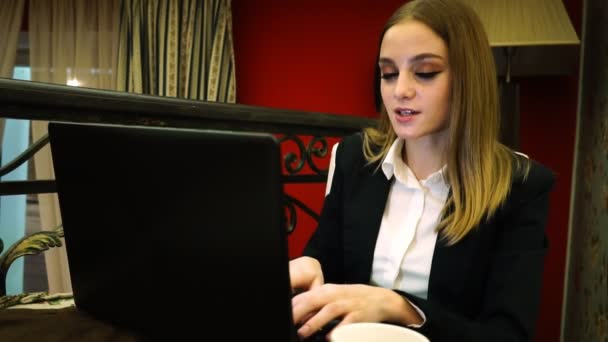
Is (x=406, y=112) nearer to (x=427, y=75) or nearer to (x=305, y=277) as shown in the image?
(x=427, y=75)

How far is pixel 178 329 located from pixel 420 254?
0.53 metres

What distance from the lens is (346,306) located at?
0.67 metres

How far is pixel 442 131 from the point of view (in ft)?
3.18

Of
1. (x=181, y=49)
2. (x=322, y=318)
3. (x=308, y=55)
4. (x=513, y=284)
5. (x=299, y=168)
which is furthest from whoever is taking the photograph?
(x=181, y=49)

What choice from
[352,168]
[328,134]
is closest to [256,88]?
[328,134]

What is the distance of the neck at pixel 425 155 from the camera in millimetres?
981

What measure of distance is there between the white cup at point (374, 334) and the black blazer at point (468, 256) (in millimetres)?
252

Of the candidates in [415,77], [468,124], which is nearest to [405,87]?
[415,77]

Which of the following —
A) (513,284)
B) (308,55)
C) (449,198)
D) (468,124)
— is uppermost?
(308,55)

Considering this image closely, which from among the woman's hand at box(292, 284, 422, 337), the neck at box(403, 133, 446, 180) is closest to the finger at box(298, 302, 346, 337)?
the woman's hand at box(292, 284, 422, 337)

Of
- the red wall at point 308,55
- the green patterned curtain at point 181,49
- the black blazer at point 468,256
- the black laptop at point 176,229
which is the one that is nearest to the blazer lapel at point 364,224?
the black blazer at point 468,256

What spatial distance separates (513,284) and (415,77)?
38 cm

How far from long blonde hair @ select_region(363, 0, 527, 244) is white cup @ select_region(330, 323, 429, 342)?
0.45m

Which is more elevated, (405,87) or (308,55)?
(308,55)
